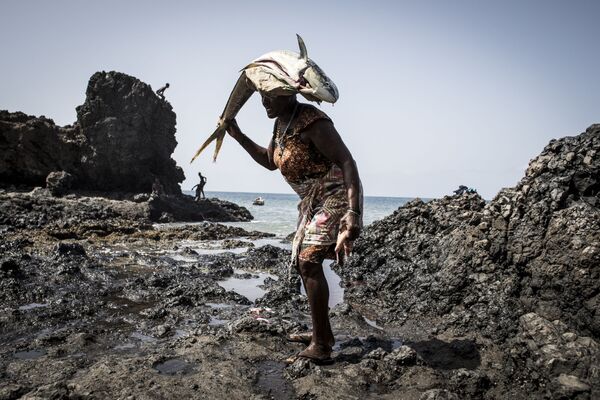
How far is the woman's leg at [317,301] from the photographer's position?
9.91 feet

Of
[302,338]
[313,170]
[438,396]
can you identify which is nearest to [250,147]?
[313,170]

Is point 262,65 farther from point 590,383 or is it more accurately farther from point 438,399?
point 590,383

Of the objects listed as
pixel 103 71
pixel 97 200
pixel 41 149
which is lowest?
pixel 97 200

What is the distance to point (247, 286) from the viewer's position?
21.5 ft

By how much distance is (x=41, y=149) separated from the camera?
93.4ft

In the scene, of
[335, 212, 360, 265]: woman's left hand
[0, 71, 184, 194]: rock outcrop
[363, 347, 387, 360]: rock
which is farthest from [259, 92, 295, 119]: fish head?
[0, 71, 184, 194]: rock outcrop

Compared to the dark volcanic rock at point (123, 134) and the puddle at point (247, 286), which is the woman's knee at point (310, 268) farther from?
the dark volcanic rock at point (123, 134)

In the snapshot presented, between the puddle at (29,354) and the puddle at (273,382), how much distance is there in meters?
1.66

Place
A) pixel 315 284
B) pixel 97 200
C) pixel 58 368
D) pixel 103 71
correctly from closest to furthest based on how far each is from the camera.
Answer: pixel 58 368 → pixel 315 284 → pixel 97 200 → pixel 103 71

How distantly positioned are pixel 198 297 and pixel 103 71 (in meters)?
33.5

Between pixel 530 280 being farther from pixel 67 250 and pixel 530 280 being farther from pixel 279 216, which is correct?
pixel 279 216

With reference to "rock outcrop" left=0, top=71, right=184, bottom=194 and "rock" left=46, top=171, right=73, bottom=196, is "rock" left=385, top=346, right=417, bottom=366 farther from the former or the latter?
"rock outcrop" left=0, top=71, right=184, bottom=194

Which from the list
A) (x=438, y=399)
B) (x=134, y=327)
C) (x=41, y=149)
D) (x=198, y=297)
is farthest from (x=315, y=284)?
(x=41, y=149)

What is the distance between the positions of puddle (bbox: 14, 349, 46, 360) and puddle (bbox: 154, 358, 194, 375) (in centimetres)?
99
